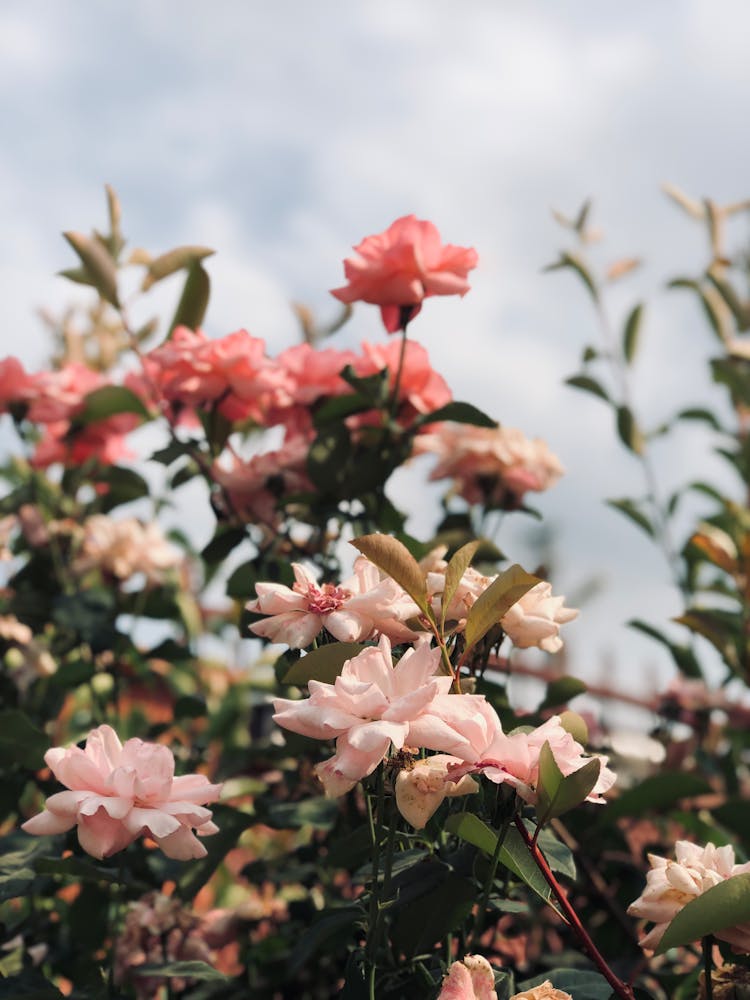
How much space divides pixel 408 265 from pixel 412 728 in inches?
30.1

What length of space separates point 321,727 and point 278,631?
0.63 feet

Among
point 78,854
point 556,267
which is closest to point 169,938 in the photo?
point 78,854

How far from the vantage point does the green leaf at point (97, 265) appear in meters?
1.63

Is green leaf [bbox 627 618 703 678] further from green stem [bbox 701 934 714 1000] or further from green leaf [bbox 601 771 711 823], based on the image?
green stem [bbox 701 934 714 1000]

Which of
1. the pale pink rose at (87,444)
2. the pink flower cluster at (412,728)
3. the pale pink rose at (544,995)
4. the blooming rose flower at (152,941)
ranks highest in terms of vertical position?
the pale pink rose at (87,444)

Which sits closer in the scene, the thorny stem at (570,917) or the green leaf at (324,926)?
the thorny stem at (570,917)

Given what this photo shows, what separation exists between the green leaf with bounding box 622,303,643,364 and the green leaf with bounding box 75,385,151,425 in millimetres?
1022

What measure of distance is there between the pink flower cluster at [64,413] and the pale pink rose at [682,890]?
49.8 inches

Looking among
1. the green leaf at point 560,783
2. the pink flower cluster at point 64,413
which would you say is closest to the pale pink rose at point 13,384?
the pink flower cluster at point 64,413

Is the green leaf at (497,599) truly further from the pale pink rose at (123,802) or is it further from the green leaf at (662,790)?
the green leaf at (662,790)

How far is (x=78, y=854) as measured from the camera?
132 cm

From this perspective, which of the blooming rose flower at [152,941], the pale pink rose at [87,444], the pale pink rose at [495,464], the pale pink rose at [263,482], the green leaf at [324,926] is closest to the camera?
the green leaf at [324,926]

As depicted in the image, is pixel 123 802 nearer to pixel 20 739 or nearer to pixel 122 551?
pixel 20 739

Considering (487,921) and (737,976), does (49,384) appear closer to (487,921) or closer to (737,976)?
(487,921)
